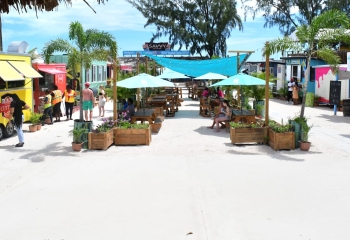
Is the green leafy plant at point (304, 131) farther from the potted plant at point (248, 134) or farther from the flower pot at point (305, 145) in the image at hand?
the potted plant at point (248, 134)

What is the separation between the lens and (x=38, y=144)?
11453 mm

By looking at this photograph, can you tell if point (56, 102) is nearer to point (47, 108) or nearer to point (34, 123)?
point (47, 108)

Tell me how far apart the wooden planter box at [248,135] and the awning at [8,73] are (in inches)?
235

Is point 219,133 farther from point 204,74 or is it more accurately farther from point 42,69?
point 42,69

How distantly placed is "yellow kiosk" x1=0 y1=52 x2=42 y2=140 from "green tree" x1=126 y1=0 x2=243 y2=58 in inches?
1170

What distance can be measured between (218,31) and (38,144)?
3441cm

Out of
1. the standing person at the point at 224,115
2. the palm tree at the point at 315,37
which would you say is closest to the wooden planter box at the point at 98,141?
the standing person at the point at 224,115

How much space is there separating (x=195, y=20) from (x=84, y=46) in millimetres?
33372

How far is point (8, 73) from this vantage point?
1205 cm

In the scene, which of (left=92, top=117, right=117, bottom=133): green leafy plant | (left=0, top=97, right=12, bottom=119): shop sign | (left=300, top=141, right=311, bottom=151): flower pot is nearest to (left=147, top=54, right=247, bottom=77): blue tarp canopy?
(left=0, top=97, right=12, bottom=119): shop sign

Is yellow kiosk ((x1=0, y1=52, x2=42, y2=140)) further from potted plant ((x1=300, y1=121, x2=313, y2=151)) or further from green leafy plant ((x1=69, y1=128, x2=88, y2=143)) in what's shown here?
potted plant ((x1=300, y1=121, x2=313, y2=151))

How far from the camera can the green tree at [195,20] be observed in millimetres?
42719

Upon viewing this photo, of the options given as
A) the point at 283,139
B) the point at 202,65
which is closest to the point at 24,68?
the point at 283,139

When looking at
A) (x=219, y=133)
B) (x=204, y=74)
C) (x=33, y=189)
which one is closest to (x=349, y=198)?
(x=33, y=189)
